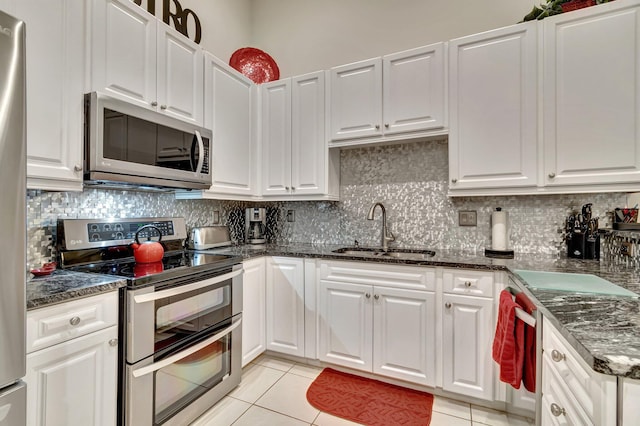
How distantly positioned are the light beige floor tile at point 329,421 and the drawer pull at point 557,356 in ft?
3.80

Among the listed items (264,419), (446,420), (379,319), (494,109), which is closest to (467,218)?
(494,109)

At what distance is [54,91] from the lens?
136 centimetres

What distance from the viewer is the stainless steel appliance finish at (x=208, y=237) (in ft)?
7.58

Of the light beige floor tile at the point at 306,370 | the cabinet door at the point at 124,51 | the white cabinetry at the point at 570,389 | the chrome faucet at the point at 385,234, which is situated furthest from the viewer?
the chrome faucet at the point at 385,234

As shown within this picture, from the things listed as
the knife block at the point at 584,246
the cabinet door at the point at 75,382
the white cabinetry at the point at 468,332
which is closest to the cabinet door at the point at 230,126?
the cabinet door at the point at 75,382

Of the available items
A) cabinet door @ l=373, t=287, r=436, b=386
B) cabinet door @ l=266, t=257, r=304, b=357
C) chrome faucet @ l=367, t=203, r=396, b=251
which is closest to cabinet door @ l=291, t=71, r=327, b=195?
chrome faucet @ l=367, t=203, r=396, b=251

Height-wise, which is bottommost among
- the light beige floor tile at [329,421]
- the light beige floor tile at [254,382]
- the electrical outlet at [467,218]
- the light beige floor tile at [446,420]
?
the light beige floor tile at [329,421]

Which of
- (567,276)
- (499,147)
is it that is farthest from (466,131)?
(567,276)

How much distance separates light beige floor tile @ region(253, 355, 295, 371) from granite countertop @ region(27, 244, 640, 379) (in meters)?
1.08

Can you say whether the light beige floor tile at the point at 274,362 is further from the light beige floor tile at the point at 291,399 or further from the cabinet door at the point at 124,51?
the cabinet door at the point at 124,51

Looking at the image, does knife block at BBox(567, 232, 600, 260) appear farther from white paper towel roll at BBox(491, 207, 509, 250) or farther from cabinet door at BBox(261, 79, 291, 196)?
cabinet door at BBox(261, 79, 291, 196)

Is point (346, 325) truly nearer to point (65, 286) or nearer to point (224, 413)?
point (224, 413)

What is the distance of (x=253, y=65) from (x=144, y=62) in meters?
1.16

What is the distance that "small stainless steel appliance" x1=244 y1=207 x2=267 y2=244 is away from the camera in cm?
273
